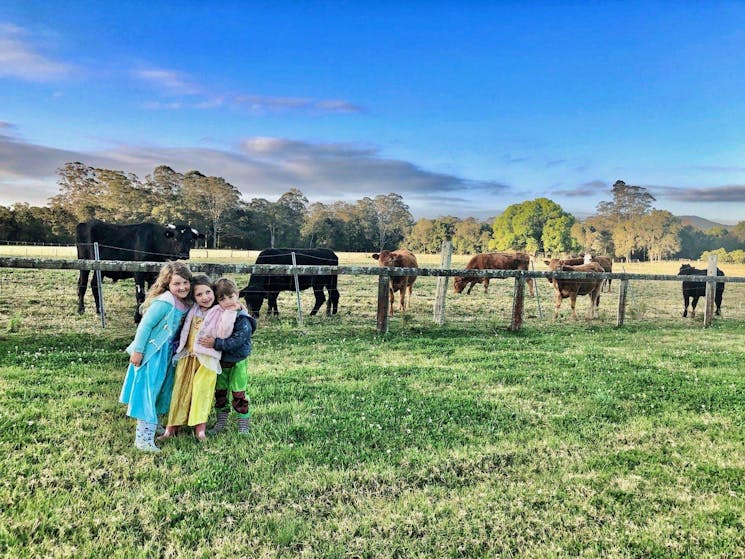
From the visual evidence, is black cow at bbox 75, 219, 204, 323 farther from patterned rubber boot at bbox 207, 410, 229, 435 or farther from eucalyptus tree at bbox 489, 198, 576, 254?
eucalyptus tree at bbox 489, 198, 576, 254

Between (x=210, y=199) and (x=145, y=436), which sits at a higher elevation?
(x=210, y=199)

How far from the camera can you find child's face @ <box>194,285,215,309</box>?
3.82 m

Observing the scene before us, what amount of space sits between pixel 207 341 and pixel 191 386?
1.31 feet

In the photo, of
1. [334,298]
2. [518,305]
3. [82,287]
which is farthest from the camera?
[334,298]

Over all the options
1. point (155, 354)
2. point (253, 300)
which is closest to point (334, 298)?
point (253, 300)

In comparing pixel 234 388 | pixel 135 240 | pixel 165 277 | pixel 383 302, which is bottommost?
pixel 234 388

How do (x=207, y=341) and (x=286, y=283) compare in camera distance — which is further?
(x=286, y=283)

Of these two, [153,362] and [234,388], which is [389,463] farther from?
[153,362]

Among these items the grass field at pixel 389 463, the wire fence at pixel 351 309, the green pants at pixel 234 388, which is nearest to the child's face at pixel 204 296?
the green pants at pixel 234 388

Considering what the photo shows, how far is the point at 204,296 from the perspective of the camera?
3.83 metres

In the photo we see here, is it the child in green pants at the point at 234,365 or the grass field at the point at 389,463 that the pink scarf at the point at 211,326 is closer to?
the child in green pants at the point at 234,365

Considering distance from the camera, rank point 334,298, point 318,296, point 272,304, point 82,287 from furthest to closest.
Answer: point 318,296
point 334,298
point 272,304
point 82,287

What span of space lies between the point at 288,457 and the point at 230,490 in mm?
533

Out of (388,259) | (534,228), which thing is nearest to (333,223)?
(534,228)
